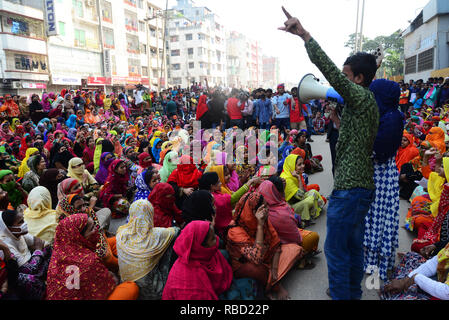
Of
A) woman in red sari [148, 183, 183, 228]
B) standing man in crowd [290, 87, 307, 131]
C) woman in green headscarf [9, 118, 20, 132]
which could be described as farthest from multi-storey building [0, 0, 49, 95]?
woman in red sari [148, 183, 183, 228]

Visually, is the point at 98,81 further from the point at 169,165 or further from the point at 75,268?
the point at 75,268

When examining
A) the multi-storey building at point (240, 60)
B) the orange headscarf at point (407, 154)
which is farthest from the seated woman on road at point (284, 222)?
the multi-storey building at point (240, 60)

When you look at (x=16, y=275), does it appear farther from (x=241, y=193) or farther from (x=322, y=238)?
(x=322, y=238)

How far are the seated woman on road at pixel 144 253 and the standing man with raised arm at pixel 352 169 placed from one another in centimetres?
136

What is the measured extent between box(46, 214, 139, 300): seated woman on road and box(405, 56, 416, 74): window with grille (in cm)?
2640

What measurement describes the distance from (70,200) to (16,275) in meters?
1.00

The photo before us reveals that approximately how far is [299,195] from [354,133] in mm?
2254

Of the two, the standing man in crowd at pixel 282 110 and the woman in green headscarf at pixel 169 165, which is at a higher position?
the standing man in crowd at pixel 282 110

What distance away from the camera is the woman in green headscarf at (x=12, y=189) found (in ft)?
13.1

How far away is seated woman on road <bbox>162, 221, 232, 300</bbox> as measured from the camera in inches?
81.2

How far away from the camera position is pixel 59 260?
2248mm

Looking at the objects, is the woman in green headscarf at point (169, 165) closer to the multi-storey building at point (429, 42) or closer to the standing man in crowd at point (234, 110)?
the standing man in crowd at point (234, 110)

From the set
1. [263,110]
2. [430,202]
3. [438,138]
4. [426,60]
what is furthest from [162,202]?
[426,60]
